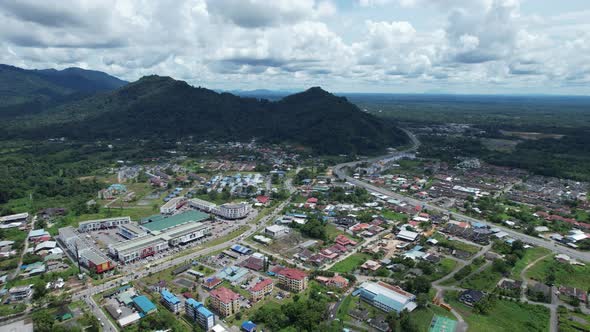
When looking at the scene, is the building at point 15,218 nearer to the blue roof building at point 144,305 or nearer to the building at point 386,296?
the blue roof building at point 144,305

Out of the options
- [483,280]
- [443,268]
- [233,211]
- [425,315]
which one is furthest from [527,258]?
[233,211]

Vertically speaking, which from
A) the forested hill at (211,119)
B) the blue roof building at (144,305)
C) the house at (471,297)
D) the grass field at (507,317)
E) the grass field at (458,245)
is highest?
the forested hill at (211,119)

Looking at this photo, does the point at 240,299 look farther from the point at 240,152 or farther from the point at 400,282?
the point at 240,152

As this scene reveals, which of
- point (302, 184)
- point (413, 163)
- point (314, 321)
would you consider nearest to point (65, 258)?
point (314, 321)

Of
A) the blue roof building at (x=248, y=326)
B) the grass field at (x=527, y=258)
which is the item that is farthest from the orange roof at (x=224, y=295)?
the grass field at (x=527, y=258)

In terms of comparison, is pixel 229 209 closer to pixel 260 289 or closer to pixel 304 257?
pixel 304 257

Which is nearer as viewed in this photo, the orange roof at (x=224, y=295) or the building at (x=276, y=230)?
the orange roof at (x=224, y=295)
